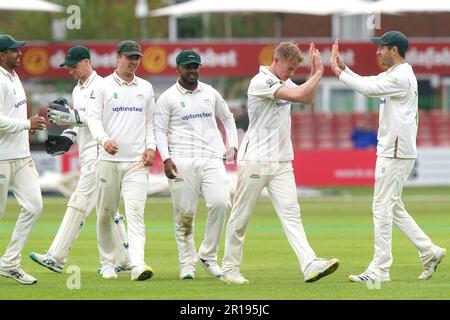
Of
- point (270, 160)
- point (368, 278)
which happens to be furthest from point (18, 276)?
point (368, 278)

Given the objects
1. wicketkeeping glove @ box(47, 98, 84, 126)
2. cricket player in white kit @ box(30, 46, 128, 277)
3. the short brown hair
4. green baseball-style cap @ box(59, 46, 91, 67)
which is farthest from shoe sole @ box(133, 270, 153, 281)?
green baseball-style cap @ box(59, 46, 91, 67)

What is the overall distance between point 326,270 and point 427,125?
2275 cm

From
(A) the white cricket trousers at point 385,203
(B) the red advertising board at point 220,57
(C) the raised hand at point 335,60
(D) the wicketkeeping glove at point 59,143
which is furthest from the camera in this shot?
(B) the red advertising board at point 220,57

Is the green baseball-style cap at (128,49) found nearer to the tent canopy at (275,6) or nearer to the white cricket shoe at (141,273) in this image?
the white cricket shoe at (141,273)

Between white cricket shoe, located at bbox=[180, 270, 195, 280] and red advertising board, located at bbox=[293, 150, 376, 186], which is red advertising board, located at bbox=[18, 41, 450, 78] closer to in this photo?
red advertising board, located at bbox=[293, 150, 376, 186]

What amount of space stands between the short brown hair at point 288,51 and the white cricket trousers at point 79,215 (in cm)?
250

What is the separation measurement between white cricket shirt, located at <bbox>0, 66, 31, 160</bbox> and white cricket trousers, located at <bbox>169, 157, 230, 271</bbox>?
162 centimetres

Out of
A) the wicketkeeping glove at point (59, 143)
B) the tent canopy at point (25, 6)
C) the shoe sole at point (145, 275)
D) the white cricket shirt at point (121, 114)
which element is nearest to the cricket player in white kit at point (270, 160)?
the shoe sole at point (145, 275)

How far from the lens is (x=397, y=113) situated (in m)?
13.1

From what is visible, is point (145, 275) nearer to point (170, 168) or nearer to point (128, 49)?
point (170, 168)

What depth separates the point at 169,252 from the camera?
54.9ft

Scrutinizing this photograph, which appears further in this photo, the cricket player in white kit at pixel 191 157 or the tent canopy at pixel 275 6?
the tent canopy at pixel 275 6

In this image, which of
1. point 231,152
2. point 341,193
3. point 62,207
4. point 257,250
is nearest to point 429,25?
point 341,193

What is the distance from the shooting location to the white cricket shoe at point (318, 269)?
12547 millimetres
